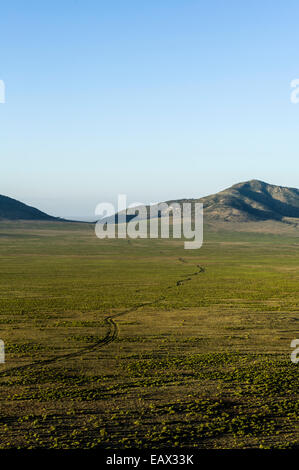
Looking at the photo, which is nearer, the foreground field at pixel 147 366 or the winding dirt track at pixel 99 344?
the foreground field at pixel 147 366

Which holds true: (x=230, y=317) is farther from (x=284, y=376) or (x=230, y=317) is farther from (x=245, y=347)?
(x=284, y=376)

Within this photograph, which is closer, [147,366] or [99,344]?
[147,366]

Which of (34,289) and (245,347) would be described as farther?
(34,289)

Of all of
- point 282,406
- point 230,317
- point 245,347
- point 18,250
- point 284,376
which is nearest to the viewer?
point 282,406

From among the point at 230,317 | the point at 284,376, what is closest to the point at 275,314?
the point at 230,317

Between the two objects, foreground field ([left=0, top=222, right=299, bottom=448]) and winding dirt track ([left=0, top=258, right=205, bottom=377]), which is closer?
foreground field ([left=0, top=222, right=299, bottom=448])

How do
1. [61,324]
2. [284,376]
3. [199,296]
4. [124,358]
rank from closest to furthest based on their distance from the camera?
1. [284,376]
2. [124,358]
3. [61,324]
4. [199,296]
